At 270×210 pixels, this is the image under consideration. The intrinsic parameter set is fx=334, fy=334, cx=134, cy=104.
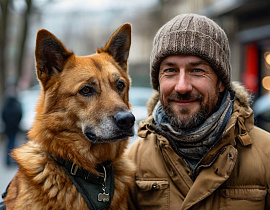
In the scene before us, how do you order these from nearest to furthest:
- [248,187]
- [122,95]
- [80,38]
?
1. [248,187]
2. [122,95]
3. [80,38]

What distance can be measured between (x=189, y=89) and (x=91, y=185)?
1047mm

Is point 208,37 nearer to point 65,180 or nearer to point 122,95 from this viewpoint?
point 122,95

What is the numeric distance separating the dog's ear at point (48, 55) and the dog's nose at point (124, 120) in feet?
2.15

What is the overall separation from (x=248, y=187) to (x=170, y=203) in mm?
605

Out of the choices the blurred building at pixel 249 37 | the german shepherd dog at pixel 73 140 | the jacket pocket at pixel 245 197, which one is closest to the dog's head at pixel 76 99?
the german shepherd dog at pixel 73 140

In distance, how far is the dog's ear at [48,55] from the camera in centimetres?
262

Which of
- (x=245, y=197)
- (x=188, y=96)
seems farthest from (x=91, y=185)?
(x=245, y=197)

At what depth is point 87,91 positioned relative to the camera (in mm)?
2805

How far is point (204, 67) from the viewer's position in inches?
105

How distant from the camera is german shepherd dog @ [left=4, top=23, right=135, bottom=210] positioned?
2.44 metres

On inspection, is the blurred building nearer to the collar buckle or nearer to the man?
the man

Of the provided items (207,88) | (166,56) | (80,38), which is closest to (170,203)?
(207,88)

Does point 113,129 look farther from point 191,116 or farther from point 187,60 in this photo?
point 187,60

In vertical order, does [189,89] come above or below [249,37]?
below
